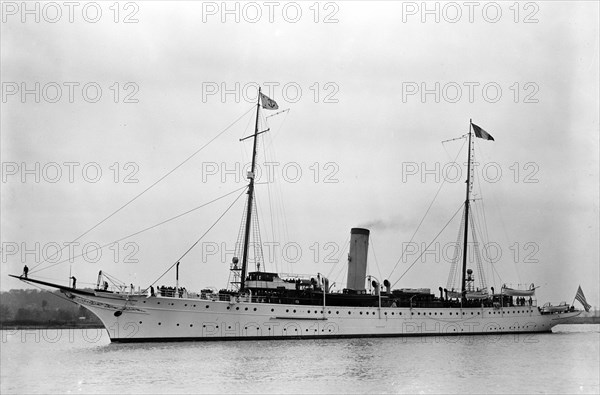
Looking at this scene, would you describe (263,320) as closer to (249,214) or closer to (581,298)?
(249,214)

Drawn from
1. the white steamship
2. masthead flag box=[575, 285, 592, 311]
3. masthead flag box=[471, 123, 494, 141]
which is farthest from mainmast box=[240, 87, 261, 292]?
masthead flag box=[575, 285, 592, 311]

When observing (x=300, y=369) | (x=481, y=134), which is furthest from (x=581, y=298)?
(x=300, y=369)

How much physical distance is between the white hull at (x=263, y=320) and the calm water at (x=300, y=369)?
1545mm

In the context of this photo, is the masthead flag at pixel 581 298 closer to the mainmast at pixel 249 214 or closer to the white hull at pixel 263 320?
the white hull at pixel 263 320

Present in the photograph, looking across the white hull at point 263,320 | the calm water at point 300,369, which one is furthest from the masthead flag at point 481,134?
the calm water at point 300,369

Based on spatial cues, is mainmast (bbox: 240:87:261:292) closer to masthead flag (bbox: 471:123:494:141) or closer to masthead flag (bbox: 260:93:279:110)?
masthead flag (bbox: 260:93:279:110)

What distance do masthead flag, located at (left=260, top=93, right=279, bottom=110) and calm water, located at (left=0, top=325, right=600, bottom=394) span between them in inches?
516

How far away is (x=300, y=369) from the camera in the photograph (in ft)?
83.4

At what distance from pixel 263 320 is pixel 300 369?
517 inches

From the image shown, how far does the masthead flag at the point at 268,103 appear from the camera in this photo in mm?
38594

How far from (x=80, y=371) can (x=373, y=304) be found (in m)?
22.4

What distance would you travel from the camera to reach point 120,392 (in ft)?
67.2

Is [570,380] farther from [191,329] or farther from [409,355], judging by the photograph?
[191,329]

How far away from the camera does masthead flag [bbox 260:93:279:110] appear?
1519 inches
